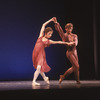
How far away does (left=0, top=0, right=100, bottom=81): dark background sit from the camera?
666cm

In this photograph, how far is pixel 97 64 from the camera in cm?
696

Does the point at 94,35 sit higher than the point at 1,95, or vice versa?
the point at 94,35

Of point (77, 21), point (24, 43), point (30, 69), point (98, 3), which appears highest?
point (98, 3)

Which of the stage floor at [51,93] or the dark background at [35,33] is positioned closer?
the stage floor at [51,93]

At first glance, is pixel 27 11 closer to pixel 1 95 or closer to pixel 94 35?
pixel 94 35

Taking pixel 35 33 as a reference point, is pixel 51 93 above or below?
below

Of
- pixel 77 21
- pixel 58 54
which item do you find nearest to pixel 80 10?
pixel 77 21

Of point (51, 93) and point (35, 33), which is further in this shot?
point (35, 33)

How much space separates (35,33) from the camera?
6.79m

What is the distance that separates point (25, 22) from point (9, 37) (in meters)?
0.56

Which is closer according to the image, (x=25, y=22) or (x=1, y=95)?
(x=1, y=95)

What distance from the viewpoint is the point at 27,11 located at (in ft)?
22.0

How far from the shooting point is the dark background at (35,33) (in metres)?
6.66

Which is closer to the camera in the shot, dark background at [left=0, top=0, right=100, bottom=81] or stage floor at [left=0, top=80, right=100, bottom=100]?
stage floor at [left=0, top=80, right=100, bottom=100]
